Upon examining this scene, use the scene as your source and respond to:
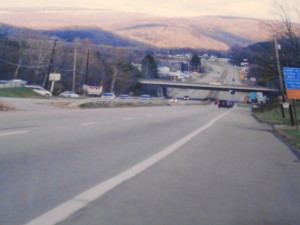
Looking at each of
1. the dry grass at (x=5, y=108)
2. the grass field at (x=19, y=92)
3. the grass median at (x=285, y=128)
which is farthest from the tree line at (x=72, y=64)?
the dry grass at (x=5, y=108)

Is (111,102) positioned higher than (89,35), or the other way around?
(89,35)

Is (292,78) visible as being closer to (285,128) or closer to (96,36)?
(285,128)

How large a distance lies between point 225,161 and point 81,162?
387 centimetres

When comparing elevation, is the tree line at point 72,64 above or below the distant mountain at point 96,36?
below

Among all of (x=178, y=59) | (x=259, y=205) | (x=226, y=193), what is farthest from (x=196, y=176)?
(x=178, y=59)

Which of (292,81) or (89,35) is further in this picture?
(89,35)

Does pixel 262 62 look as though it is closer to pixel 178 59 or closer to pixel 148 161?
pixel 148 161

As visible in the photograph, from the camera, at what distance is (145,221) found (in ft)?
21.4

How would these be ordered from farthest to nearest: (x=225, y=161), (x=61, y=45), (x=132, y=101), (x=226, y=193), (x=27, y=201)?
(x=61, y=45)
(x=132, y=101)
(x=225, y=161)
(x=226, y=193)
(x=27, y=201)

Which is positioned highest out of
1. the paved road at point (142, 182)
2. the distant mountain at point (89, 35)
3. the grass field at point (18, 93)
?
the distant mountain at point (89, 35)

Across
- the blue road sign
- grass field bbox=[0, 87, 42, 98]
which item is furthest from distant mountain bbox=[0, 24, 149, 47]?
the blue road sign

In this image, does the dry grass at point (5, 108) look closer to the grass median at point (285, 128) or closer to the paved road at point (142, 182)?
the paved road at point (142, 182)

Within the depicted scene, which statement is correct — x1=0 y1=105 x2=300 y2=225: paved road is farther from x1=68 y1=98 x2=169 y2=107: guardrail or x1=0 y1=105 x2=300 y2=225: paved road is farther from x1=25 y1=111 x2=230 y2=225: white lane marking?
x1=68 y1=98 x2=169 y2=107: guardrail

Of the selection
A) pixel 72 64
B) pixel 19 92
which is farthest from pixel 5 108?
pixel 72 64
